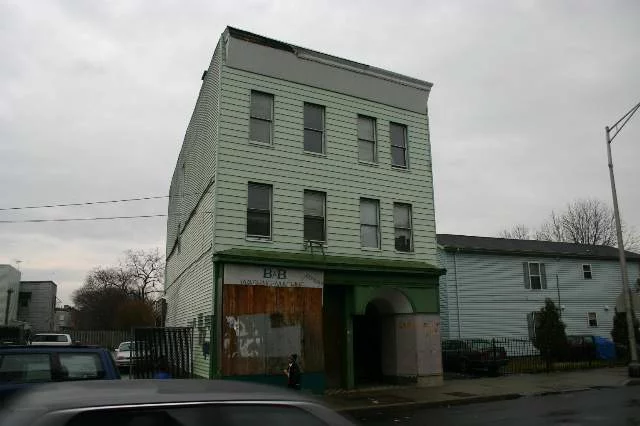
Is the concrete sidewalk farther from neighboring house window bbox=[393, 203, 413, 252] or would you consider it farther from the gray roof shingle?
the gray roof shingle

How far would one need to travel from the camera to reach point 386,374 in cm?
2112

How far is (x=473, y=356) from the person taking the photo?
24.5m

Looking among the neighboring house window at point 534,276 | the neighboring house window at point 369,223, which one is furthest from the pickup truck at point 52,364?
the neighboring house window at point 534,276

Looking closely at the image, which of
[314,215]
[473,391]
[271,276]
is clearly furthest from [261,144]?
[473,391]

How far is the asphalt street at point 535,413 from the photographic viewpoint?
502 inches

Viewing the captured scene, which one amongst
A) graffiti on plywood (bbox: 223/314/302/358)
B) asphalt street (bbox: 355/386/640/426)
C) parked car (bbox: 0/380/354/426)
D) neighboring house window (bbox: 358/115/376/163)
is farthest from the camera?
neighboring house window (bbox: 358/115/376/163)

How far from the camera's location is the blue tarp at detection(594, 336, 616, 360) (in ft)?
96.2

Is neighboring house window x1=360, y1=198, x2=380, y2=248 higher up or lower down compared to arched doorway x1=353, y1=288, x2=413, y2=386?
higher up

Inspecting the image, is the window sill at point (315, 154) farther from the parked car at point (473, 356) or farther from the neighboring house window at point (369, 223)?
the parked car at point (473, 356)

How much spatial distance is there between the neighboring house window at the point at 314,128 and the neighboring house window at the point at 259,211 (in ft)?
7.87

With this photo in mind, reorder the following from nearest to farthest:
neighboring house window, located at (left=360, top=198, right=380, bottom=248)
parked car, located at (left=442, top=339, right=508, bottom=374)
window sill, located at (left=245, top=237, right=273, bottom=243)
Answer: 1. window sill, located at (left=245, top=237, right=273, bottom=243)
2. neighboring house window, located at (left=360, top=198, right=380, bottom=248)
3. parked car, located at (left=442, top=339, right=508, bottom=374)

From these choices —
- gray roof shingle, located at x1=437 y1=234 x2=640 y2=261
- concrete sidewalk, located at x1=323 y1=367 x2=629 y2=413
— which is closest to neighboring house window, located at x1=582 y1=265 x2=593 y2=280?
gray roof shingle, located at x1=437 y1=234 x2=640 y2=261

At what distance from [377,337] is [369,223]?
4.74 metres

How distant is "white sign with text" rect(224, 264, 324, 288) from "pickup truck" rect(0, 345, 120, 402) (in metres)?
7.49
